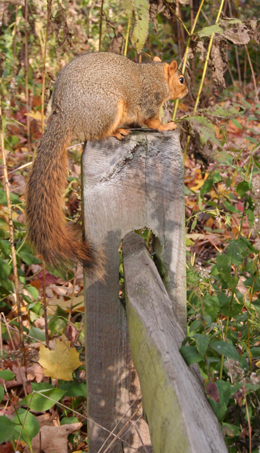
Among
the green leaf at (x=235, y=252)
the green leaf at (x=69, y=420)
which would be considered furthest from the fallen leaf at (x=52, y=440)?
the green leaf at (x=235, y=252)

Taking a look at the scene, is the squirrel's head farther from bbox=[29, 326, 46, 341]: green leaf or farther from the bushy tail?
bbox=[29, 326, 46, 341]: green leaf

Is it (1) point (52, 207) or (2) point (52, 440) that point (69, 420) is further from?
(1) point (52, 207)

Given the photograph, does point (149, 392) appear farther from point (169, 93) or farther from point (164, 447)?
point (169, 93)

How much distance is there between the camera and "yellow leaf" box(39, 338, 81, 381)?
1434 millimetres

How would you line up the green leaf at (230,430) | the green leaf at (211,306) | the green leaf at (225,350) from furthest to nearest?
1. the green leaf at (211,306)
2. the green leaf at (225,350)
3. the green leaf at (230,430)

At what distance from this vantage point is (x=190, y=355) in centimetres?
78

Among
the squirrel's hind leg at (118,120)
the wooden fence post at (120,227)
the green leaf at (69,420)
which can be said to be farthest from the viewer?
the green leaf at (69,420)

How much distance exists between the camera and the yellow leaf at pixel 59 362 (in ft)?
4.70

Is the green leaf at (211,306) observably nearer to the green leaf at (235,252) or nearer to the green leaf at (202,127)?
the green leaf at (235,252)

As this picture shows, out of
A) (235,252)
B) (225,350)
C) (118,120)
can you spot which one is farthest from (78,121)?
(225,350)

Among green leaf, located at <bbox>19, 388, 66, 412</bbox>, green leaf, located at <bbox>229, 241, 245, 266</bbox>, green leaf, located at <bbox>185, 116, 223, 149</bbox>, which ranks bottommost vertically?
green leaf, located at <bbox>19, 388, 66, 412</bbox>

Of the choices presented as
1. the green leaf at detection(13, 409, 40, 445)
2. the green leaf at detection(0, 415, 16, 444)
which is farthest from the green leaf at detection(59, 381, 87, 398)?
the green leaf at detection(0, 415, 16, 444)

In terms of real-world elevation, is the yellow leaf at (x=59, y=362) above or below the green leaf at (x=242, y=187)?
below

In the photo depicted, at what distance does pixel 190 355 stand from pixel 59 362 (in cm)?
76
